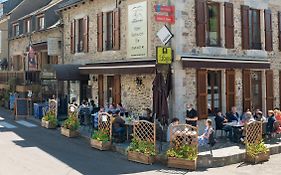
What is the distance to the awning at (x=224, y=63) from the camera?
44.9 ft

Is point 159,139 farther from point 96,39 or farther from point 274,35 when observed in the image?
point 274,35

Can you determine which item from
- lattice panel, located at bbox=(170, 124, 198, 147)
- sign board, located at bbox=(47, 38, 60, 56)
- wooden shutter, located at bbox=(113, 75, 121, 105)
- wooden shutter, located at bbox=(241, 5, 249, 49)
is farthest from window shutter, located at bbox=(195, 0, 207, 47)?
sign board, located at bbox=(47, 38, 60, 56)

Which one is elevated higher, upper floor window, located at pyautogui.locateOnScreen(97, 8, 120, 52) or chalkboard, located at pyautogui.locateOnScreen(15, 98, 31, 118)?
upper floor window, located at pyautogui.locateOnScreen(97, 8, 120, 52)

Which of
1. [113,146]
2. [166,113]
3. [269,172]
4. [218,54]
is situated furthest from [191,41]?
[269,172]

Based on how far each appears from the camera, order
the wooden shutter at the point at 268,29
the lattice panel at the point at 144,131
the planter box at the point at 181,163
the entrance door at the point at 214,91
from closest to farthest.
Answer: the planter box at the point at 181,163, the lattice panel at the point at 144,131, the entrance door at the point at 214,91, the wooden shutter at the point at 268,29

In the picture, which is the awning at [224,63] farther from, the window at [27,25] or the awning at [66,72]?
Answer: the window at [27,25]

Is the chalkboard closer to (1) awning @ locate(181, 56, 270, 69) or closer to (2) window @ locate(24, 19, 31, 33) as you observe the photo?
(2) window @ locate(24, 19, 31, 33)

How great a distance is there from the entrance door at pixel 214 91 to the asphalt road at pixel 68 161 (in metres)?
3.44

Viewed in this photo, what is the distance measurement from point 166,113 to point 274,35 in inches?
335

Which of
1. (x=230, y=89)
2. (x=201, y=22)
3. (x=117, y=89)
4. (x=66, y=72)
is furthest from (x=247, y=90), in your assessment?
(x=66, y=72)

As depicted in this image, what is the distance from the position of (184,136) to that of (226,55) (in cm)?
601

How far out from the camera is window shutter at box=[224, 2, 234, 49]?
1540cm

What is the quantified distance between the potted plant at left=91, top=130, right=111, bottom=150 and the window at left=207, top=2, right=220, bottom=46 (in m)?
5.69

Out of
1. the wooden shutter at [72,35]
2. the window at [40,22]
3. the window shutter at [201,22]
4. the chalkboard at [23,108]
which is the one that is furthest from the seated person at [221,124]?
the window at [40,22]
